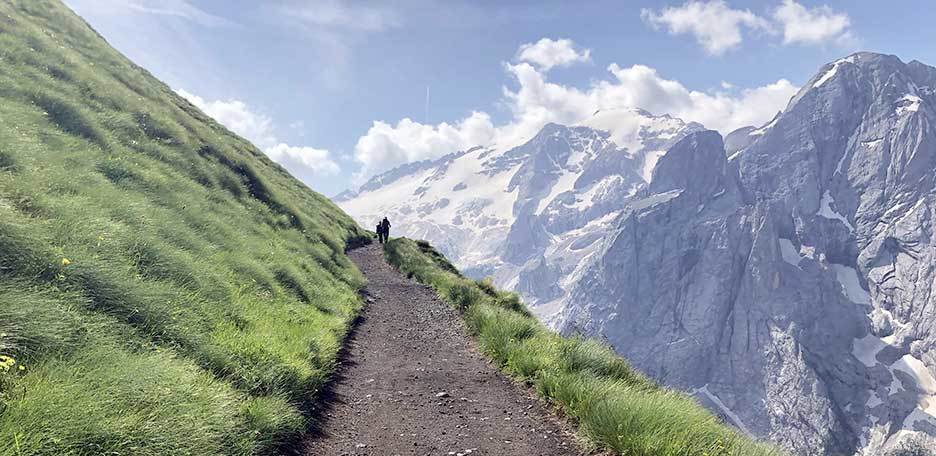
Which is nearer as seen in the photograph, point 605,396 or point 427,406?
point 605,396

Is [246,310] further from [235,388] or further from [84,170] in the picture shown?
[84,170]

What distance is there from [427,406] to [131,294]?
6.26m

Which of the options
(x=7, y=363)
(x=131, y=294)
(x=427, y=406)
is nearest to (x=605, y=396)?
(x=427, y=406)

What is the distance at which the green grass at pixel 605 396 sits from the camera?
24.1 feet

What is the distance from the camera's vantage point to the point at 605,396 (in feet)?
29.9

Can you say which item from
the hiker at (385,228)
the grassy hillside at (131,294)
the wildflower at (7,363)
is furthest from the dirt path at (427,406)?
the hiker at (385,228)

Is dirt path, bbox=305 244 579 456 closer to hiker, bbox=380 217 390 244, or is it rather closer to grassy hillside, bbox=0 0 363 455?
grassy hillside, bbox=0 0 363 455

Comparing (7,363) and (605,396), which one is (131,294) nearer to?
(7,363)

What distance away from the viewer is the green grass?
289 inches

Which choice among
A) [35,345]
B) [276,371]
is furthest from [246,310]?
[35,345]

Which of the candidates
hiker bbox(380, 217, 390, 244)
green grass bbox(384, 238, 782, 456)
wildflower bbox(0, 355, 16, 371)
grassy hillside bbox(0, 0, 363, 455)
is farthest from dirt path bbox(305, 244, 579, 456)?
hiker bbox(380, 217, 390, 244)

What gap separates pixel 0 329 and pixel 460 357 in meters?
10.9

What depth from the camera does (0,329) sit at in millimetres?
6242

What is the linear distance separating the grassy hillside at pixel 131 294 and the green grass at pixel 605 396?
5015 mm
